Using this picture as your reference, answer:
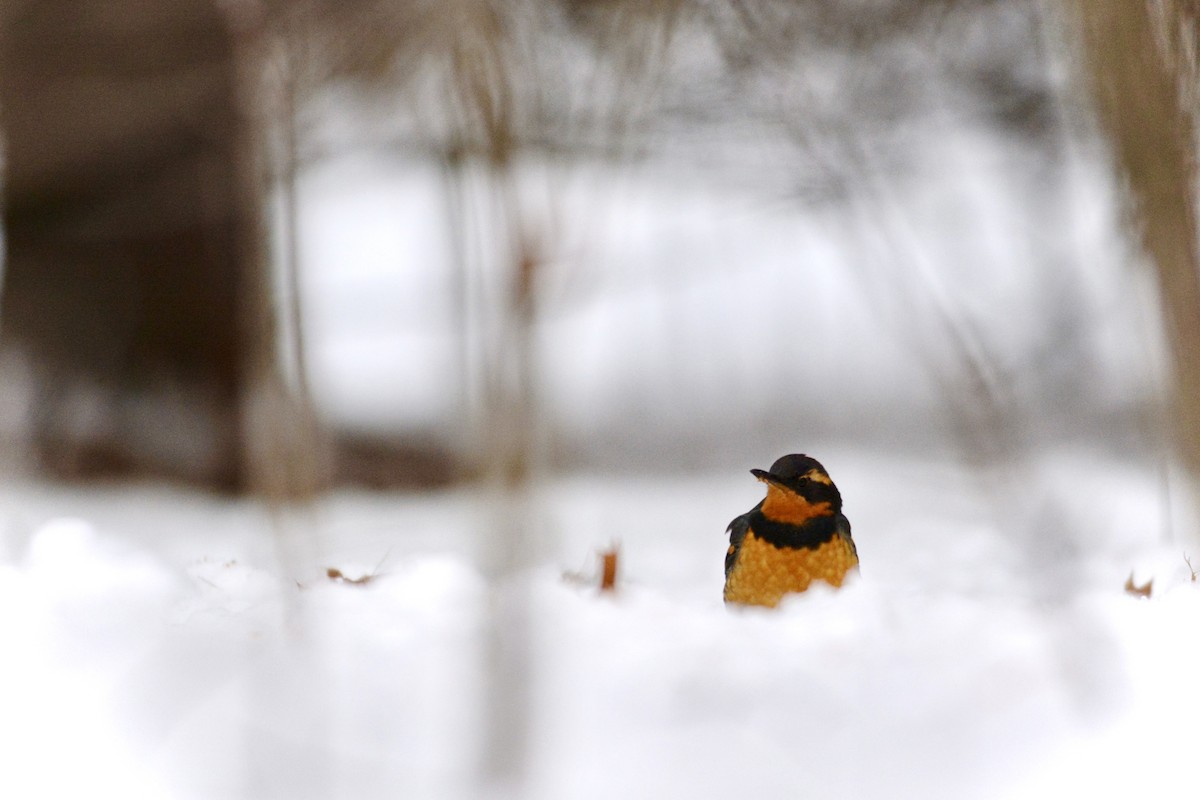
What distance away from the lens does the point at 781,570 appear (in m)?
1.89

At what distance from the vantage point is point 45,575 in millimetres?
1459

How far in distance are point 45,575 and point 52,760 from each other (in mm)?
543

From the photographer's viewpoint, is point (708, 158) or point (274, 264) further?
point (708, 158)

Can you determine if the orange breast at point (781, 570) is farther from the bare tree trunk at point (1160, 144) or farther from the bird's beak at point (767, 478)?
the bare tree trunk at point (1160, 144)

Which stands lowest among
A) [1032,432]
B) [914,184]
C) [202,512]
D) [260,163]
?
[202,512]

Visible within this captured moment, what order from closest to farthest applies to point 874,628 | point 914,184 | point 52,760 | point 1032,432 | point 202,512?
point 52,760
point 874,628
point 1032,432
point 914,184
point 202,512

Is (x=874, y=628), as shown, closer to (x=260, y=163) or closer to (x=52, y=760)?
(x=52, y=760)

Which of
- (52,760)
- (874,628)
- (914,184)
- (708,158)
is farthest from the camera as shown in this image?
(914,184)

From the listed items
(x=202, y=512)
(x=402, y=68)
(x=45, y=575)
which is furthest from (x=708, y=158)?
(x=202, y=512)

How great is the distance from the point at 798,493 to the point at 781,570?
197mm

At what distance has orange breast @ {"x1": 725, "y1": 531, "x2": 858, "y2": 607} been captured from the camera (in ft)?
6.16

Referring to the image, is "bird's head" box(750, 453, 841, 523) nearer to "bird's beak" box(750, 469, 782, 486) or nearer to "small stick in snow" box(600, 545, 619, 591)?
"bird's beak" box(750, 469, 782, 486)

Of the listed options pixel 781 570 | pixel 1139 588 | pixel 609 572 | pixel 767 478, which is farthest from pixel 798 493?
pixel 1139 588

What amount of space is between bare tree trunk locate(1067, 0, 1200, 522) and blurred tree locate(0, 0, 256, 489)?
269 centimetres
